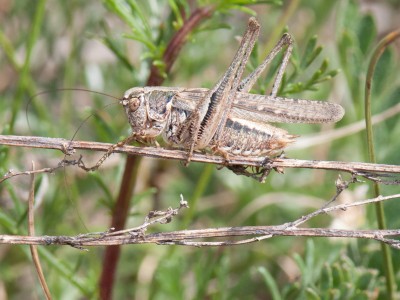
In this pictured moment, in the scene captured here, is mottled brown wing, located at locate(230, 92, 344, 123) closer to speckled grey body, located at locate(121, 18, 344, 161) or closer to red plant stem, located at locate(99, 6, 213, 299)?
speckled grey body, located at locate(121, 18, 344, 161)

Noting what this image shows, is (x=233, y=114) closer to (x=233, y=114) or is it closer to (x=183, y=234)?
(x=233, y=114)

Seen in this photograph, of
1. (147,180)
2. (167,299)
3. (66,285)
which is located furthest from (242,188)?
(66,285)

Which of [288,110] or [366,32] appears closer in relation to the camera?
[288,110]

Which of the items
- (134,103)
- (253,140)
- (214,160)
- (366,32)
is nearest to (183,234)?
(214,160)

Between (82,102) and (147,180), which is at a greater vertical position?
(82,102)

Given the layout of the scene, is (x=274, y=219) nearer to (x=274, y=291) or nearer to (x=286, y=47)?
(x=274, y=291)

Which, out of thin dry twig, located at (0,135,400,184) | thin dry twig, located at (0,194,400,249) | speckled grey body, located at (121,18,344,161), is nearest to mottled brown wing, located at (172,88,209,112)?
speckled grey body, located at (121,18,344,161)
